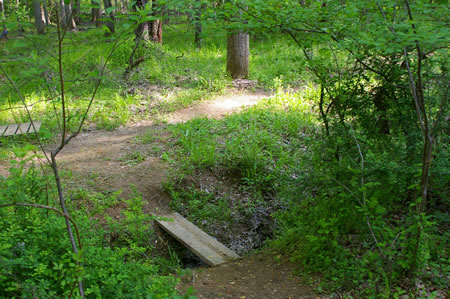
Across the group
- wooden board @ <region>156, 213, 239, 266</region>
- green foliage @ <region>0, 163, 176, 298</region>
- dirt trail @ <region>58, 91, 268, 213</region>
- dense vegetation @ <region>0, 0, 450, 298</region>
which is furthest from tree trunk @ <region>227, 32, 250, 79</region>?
green foliage @ <region>0, 163, 176, 298</region>

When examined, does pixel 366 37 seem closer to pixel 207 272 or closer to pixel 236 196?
pixel 207 272

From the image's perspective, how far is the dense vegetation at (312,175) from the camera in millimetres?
2742

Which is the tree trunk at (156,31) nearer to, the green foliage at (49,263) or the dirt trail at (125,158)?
the dirt trail at (125,158)

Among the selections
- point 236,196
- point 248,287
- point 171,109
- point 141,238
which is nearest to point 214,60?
point 171,109

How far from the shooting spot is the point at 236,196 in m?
6.20

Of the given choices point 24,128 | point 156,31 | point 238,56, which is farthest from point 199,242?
point 156,31

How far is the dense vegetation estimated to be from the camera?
9.00 feet

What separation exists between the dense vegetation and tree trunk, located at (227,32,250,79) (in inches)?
188

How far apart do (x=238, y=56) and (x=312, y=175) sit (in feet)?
24.5

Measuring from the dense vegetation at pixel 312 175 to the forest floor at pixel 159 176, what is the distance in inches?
8.4

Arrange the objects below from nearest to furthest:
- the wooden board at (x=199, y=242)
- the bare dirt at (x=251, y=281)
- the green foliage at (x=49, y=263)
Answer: the green foliage at (x=49, y=263) < the bare dirt at (x=251, y=281) < the wooden board at (x=199, y=242)

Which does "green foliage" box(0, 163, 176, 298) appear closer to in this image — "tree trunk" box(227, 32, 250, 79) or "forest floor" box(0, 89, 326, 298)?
"forest floor" box(0, 89, 326, 298)

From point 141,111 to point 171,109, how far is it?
665mm

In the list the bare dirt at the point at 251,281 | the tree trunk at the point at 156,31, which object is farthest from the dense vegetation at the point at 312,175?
the tree trunk at the point at 156,31
